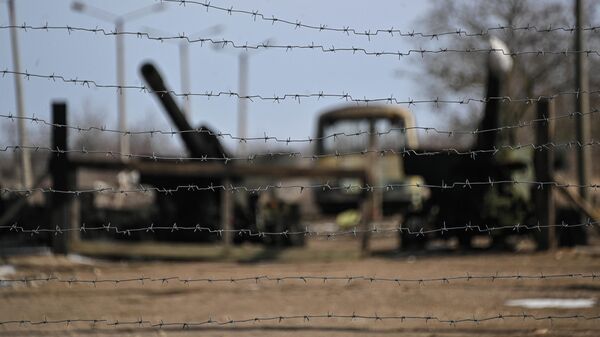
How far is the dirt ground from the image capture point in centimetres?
611

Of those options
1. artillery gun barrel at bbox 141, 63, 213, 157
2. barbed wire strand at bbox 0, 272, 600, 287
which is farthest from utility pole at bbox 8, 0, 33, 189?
barbed wire strand at bbox 0, 272, 600, 287

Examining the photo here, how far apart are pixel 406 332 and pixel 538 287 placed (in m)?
2.64

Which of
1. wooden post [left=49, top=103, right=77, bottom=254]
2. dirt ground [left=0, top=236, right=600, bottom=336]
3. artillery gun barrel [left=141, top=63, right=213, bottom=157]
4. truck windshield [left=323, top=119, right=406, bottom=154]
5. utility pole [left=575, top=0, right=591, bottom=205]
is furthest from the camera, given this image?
truck windshield [left=323, top=119, right=406, bottom=154]

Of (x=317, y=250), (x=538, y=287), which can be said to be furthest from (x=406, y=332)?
(x=317, y=250)

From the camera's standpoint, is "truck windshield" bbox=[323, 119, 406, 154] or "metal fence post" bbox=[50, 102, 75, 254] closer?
"metal fence post" bbox=[50, 102, 75, 254]

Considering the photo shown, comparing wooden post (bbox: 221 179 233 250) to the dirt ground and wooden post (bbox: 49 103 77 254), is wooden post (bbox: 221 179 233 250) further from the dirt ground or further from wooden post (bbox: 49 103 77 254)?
wooden post (bbox: 49 103 77 254)

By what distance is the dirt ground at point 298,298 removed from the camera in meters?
6.11

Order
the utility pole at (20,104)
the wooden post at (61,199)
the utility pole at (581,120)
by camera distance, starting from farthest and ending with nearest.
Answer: the utility pole at (20,104) < the utility pole at (581,120) < the wooden post at (61,199)

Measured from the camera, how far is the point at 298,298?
7801 mm

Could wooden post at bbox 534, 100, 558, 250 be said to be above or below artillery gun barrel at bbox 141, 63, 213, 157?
below

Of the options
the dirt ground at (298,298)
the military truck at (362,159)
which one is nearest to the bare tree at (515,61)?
the military truck at (362,159)

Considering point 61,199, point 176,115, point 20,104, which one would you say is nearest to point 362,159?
point 20,104

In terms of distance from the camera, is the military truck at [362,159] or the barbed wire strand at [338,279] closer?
the barbed wire strand at [338,279]

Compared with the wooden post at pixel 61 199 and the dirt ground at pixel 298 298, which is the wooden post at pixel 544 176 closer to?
the dirt ground at pixel 298 298
